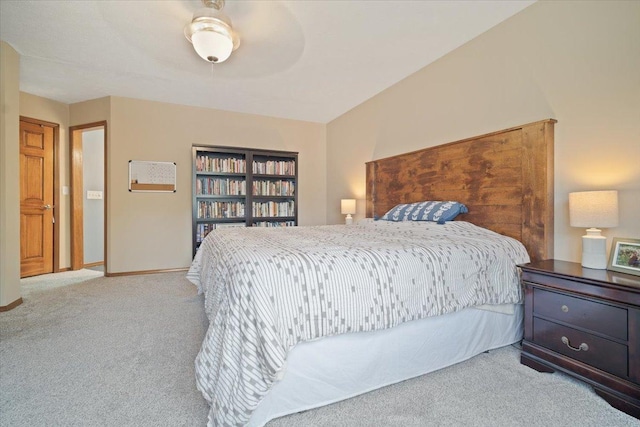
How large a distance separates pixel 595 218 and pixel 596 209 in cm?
5

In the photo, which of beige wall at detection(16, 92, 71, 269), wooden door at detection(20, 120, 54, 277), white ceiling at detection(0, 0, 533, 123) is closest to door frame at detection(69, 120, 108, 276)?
beige wall at detection(16, 92, 71, 269)

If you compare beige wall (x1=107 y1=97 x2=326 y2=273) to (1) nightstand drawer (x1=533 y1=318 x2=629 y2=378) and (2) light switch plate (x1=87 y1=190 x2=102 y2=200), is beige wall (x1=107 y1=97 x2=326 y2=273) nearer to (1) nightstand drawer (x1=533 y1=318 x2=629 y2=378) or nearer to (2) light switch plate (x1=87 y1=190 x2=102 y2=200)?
(2) light switch plate (x1=87 y1=190 x2=102 y2=200)

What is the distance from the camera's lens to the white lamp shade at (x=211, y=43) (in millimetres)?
2078

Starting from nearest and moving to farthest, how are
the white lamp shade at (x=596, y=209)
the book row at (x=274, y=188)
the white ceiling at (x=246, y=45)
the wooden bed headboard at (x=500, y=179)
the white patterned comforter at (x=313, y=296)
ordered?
the white patterned comforter at (x=313, y=296) < the white lamp shade at (x=596, y=209) < the wooden bed headboard at (x=500, y=179) < the white ceiling at (x=246, y=45) < the book row at (x=274, y=188)

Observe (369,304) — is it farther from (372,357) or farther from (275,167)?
(275,167)

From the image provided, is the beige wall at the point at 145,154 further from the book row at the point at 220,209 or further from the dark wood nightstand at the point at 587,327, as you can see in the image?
the dark wood nightstand at the point at 587,327

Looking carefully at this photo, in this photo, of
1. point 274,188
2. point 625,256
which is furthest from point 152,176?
point 625,256

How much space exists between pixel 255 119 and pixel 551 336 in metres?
4.43

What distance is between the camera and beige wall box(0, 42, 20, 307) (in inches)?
104

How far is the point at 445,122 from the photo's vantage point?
2875 millimetres

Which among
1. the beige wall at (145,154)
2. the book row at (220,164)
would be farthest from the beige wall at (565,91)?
the beige wall at (145,154)

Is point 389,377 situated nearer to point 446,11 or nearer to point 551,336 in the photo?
point 551,336

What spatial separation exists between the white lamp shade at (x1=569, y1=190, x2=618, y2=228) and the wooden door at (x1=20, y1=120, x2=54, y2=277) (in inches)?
228

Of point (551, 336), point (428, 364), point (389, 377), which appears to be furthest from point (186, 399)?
point (551, 336)
